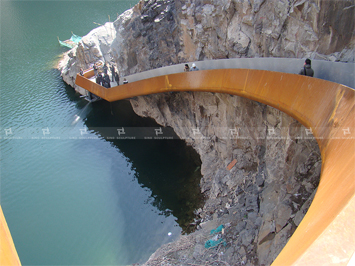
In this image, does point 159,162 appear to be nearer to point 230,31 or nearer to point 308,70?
point 230,31

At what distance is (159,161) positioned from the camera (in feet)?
56.7

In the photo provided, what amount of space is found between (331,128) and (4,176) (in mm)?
18708

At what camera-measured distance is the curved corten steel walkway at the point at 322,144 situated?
103 inches

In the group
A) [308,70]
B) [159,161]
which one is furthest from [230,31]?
[159,161]

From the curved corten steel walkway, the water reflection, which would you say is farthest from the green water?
the curved corten steel walkway

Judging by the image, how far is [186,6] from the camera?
14.5 metres

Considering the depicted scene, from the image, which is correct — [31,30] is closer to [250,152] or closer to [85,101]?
[85,101]

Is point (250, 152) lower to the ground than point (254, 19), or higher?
lower

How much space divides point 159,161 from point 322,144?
12622 millimetres

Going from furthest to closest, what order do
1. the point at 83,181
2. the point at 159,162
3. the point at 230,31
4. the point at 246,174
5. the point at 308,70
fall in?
the point at 159,162, the point at 83,181, the point at 246,174, the point at 230,31, the point at 308,70

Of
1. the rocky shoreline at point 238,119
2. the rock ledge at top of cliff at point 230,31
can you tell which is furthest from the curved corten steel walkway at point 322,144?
the rock ledge at top of cliff at point 230,31

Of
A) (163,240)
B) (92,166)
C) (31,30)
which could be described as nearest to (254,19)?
(163,240)

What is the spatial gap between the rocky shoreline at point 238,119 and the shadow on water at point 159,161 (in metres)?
0.65

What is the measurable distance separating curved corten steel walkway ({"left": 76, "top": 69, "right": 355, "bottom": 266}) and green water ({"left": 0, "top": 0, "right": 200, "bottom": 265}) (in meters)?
7.09
